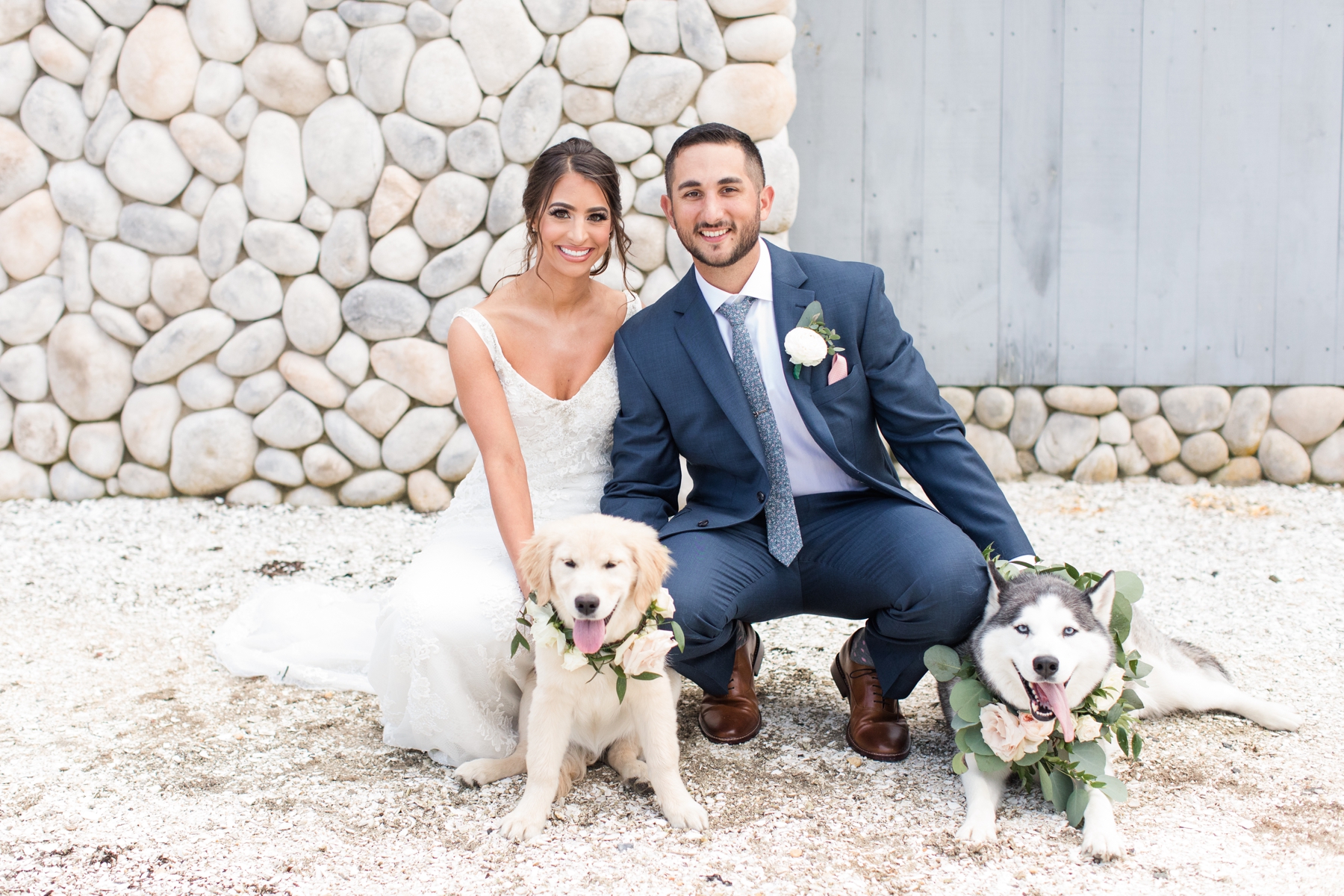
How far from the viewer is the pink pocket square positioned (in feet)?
8.91

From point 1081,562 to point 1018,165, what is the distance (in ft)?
7.57

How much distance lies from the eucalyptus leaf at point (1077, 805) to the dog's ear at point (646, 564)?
1.07m

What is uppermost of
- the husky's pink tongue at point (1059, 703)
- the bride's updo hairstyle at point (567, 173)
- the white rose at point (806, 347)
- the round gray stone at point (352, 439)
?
the bride's updo hairstyle at point (567, 173)

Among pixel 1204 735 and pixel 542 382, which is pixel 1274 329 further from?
pixel 542 382

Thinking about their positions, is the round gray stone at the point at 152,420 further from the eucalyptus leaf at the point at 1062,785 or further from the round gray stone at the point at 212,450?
the eucalyptus leaf at the point at 1062,785

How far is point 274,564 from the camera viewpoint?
4352 mm

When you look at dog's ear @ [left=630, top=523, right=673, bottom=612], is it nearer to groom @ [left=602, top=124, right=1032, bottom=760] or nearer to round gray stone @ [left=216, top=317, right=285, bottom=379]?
groom @ [left=602, top=124, right=1032, bottom=760]

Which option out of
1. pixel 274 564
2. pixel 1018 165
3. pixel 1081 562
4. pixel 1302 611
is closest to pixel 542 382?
pixel 274 564

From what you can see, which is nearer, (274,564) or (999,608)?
(999,608)

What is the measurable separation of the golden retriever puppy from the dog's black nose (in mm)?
828

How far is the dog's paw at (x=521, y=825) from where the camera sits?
220 centimetres

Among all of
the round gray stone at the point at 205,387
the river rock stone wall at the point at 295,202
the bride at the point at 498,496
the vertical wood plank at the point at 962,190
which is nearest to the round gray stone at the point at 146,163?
the river rock stone wall at the point at 295,202

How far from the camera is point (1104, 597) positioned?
2221 mm

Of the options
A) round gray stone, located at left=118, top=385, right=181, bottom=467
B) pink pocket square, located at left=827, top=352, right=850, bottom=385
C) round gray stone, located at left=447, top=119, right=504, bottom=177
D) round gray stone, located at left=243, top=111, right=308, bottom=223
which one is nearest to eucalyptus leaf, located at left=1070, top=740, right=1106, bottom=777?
pink pocket square, located at left=827, top=352, right=850, bottom=385
